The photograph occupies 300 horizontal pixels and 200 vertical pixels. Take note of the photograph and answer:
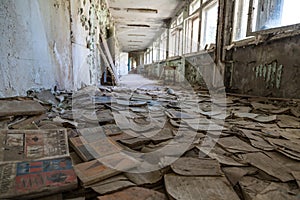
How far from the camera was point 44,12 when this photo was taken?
253cm

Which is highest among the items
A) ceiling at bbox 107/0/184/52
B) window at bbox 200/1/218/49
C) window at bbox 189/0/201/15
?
ceiling at bbox 107/0/184/52

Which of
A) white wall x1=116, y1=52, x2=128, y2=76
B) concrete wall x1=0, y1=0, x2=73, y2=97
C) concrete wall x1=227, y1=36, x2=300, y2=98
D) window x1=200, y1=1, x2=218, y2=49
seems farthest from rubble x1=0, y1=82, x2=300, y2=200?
white wall x1=116, y1=52, x2=128, y2=76

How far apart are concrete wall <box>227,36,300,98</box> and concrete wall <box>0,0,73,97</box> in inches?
130

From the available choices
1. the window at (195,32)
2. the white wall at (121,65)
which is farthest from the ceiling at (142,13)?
the white wall at (121,65)

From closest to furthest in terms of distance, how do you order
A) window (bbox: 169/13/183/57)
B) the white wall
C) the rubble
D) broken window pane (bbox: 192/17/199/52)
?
the rubble → broken window pane (bbox: 192/17/199/52) → window (bbox: 169/13/183/57) → the white wall

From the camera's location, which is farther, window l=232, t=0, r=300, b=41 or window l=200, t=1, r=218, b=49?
window l=200, t=1, r=218, b=49

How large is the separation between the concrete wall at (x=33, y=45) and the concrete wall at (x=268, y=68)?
3294 mm

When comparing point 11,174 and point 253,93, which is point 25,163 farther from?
point 253,93

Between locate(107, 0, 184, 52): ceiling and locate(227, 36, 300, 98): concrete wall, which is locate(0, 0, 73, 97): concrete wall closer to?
locate(227, 36, 300, 98): concrete wall

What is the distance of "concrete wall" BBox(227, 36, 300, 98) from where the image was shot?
2824 mm

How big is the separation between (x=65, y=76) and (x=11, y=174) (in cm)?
263

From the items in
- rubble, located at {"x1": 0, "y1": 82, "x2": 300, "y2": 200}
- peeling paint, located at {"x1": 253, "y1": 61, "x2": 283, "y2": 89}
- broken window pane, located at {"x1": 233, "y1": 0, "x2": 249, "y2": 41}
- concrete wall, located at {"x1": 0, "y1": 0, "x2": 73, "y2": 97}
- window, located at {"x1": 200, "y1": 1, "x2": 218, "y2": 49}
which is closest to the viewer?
rubble, located at {"x1": 0, "y1": 82, "x2": 300, "y2": 200}

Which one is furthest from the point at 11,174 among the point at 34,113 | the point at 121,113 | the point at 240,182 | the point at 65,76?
the point at 65,76

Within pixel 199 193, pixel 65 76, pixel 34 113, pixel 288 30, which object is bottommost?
pixel 199 193
